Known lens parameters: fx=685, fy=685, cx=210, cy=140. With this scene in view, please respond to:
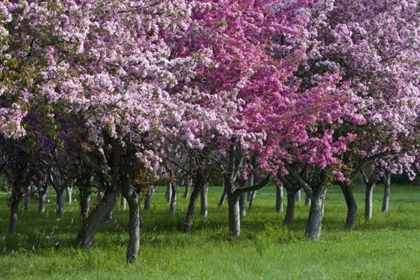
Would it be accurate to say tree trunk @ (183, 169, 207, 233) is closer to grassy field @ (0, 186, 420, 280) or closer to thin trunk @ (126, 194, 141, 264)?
grassy field @ (0, 186, 420, 280)

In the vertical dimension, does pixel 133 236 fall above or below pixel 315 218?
below

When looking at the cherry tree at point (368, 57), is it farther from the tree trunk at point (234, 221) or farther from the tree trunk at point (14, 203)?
the tree trunk at point (14, 203)

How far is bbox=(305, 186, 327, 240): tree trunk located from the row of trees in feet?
0.17

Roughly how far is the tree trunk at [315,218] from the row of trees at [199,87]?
5 cm

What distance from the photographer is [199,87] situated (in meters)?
18.6

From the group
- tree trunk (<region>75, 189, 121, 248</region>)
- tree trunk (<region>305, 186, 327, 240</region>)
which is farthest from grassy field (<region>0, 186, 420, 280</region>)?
tree trunk (<region>305, 186, 327, 240</region>)

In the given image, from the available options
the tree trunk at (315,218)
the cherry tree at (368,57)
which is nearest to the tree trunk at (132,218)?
the cherry tree at (368,57)

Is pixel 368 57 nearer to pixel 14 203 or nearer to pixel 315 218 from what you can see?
pixel 315 218

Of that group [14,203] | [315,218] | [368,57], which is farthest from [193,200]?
[368,57]

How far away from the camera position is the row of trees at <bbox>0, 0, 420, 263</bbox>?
12537mm

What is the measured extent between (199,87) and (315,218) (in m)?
8.88

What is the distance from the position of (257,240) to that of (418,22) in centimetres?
906

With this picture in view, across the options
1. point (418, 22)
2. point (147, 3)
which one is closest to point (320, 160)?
point (418, 22)

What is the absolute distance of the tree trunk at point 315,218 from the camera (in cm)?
2497
